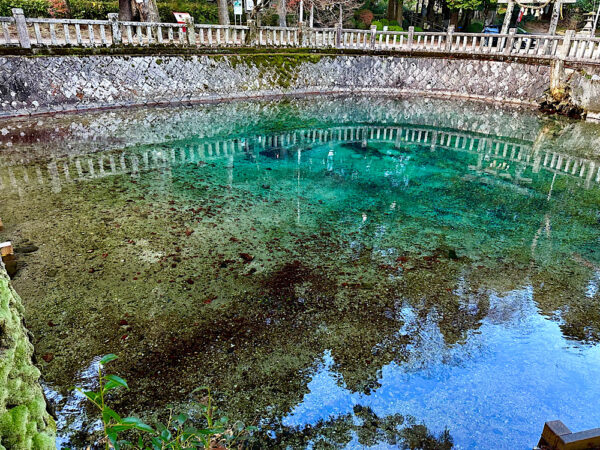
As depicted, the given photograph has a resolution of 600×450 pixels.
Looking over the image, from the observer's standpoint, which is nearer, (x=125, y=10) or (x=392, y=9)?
(x=125, y=10)

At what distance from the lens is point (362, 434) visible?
3.02 m

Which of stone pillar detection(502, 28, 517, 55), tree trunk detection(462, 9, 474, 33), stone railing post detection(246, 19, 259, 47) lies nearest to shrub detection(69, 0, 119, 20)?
stone railing post detection(246, 19, 259, 47)

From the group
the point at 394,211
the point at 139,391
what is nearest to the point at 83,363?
the point at 139,391

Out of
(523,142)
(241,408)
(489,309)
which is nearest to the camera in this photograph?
(241,408)

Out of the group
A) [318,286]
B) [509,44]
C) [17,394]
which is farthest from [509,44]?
[17,394]

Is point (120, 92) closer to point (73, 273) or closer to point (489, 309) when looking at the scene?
point (73, 273)

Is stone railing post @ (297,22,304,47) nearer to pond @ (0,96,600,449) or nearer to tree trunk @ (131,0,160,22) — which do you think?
tree trunk @ (131,0,160,22)

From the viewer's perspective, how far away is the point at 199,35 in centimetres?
1488

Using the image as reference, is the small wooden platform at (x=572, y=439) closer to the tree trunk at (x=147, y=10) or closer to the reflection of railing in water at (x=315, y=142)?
the reflection of railing in water at (x=315, y=142)

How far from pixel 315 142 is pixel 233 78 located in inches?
240

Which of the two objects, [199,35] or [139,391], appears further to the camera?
[199,35]

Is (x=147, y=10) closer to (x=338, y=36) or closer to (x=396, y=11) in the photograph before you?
(x=338, y=36)

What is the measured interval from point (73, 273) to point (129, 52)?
1094 centimetres

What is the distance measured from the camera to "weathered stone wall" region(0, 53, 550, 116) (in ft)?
39.2
